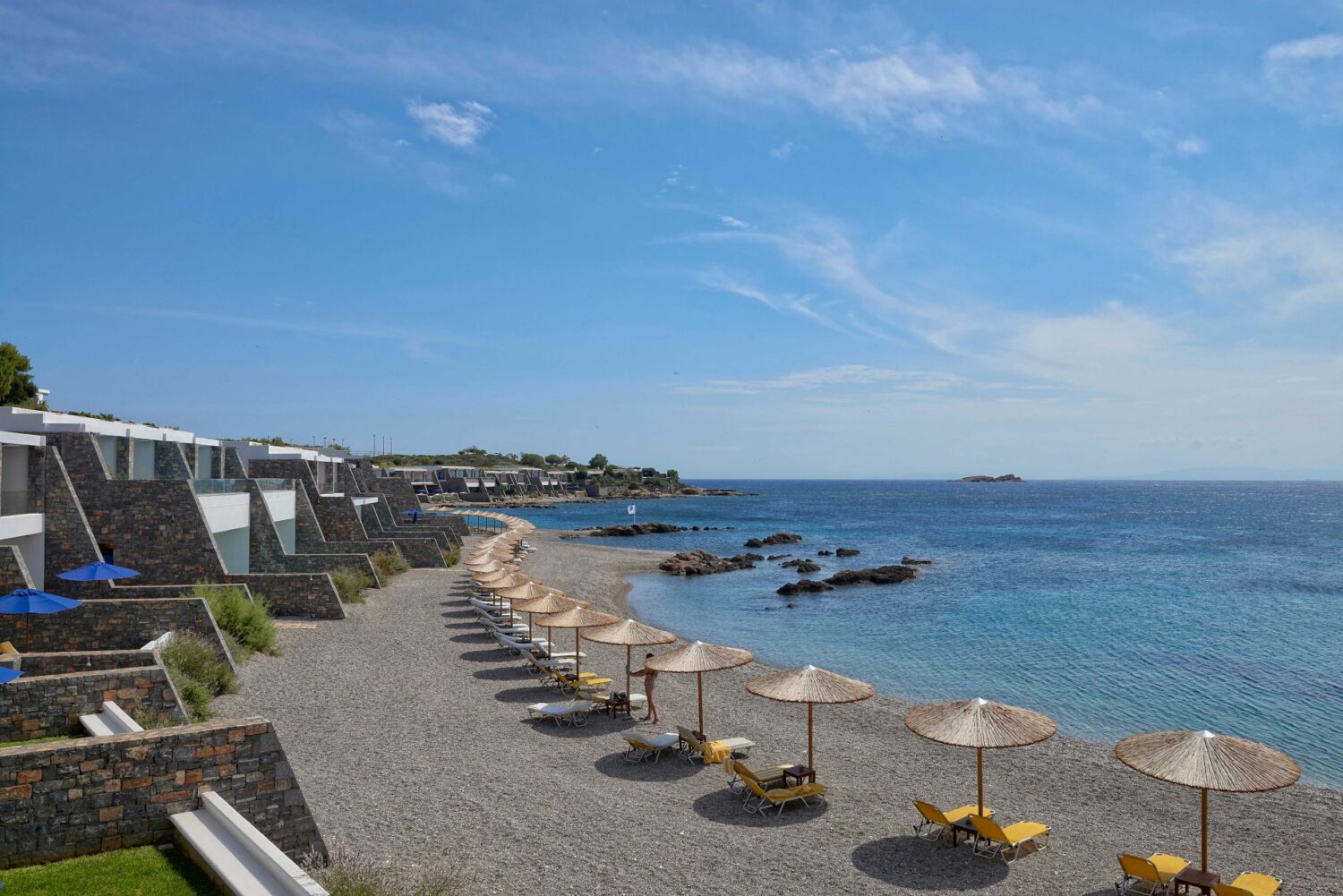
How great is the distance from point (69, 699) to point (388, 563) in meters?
21.5

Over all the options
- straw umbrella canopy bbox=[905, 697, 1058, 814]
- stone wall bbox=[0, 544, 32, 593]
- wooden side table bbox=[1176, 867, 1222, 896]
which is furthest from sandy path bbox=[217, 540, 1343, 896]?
stone wall bbox=[0, 544, 32, 593]

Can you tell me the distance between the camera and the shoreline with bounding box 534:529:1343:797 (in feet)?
50.8

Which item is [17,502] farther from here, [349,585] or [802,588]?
[802,588]

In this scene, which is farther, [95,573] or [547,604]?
[547,604]

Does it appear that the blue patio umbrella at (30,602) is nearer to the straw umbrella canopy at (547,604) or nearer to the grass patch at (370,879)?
the grass patch at (370,879)

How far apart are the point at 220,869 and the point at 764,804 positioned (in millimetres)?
6481

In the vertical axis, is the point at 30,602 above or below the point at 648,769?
above

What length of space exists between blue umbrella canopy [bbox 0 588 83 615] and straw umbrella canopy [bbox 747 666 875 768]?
35.7 ft

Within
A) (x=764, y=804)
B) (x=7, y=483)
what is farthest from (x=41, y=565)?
(x=764, y=804)

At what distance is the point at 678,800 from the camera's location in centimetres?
1102

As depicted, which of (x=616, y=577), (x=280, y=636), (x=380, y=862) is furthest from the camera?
(x=616, y=577)

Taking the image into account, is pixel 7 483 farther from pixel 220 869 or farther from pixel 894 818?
pixel 894 818

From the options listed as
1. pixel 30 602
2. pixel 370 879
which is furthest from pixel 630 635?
pixel 30 602

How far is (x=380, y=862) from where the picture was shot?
329 inches
